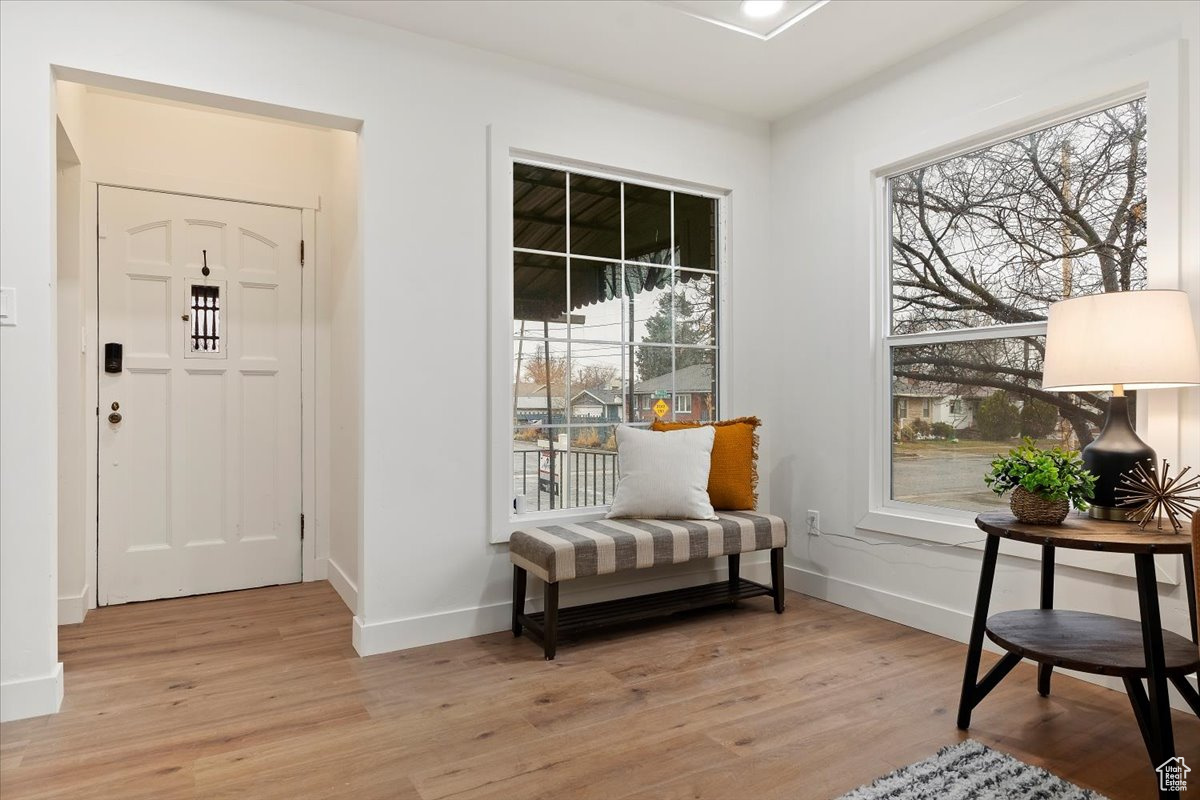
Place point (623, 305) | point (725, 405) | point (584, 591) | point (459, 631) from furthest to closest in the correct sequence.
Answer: point (725, 405), point (623, 305), point (584, 591), point (459, 631)

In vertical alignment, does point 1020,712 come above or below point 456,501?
below

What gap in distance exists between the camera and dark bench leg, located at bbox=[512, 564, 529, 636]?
2918 mm

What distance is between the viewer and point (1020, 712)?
2215 millimetres

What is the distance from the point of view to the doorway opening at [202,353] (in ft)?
10.7

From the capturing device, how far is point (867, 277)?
128 inches

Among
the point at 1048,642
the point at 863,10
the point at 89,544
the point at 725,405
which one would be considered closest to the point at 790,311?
the point at 725,405

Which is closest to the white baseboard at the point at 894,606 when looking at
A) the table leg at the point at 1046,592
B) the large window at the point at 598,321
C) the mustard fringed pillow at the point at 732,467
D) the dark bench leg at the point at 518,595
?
the table leg at the point at 1046,592

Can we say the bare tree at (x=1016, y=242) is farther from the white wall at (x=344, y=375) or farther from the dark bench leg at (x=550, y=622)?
the white wall at (x=344, y=375)

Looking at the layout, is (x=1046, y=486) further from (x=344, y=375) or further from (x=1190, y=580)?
(x=344, y=375)

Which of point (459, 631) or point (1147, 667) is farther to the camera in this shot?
point (459, 631)

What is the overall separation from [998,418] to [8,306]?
349 cm

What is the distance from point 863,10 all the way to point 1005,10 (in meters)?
0.54

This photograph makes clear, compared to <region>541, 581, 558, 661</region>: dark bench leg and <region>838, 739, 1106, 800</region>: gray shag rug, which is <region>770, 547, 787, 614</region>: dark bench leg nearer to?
<region>541, 581, 558, 661</region>: dark bench leg

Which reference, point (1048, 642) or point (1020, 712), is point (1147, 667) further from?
point (1020, 712)
